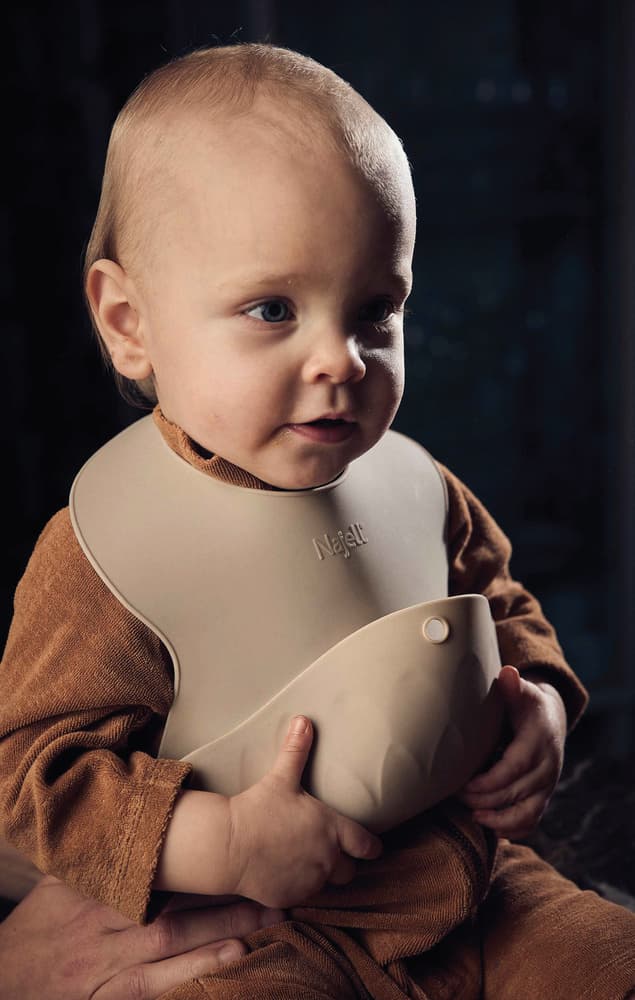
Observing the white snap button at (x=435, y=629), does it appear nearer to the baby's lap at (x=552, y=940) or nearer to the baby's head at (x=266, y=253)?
the baby's head at (x=266, y=253)

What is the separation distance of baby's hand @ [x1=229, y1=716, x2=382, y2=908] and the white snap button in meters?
0.11

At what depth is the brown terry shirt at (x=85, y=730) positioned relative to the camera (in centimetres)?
73

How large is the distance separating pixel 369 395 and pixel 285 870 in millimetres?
342

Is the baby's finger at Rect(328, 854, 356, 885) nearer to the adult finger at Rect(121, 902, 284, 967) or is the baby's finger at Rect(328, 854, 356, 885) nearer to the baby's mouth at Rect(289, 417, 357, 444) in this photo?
the adult finger at Rect(121, 902, 284, 967)

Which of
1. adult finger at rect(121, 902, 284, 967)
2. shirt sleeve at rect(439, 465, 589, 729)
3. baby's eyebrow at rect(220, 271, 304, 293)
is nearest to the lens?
baby's eyebrow at rect(220, 271, 304, 293)

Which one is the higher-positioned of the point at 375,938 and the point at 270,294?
the point at 270,294

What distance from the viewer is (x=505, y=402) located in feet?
6.47

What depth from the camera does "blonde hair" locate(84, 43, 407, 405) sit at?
75cm

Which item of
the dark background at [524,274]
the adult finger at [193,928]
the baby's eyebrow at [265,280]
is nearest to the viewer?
the baby's eyebrow at [265,280]

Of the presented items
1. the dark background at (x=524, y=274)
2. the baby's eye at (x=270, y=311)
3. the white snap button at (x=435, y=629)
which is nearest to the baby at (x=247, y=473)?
the baby's eye at (x=270, y=311)

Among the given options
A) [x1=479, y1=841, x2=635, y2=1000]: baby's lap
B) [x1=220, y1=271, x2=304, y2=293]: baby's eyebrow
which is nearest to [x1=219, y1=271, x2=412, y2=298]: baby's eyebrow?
[x1=220, y1=271, x2=304, y2=293]: baby's eyebrow

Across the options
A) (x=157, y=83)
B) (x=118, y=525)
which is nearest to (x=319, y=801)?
(x=118, y=525)

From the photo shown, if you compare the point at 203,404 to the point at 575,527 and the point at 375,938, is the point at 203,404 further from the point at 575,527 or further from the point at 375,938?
the point at 575,527

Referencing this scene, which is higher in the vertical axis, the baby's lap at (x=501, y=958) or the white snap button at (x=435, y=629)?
the white snap button at (x=435, y=629)
